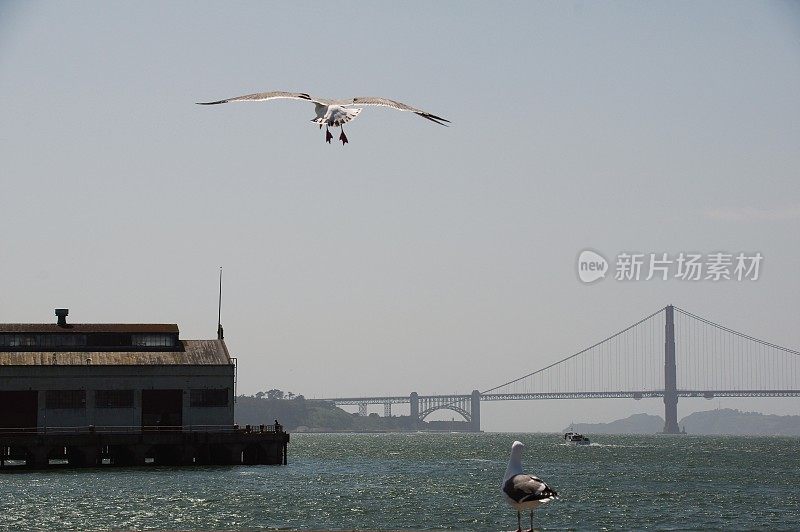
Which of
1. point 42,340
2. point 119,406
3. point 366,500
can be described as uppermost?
point 42,340

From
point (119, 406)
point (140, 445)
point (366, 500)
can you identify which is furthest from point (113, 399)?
point (366, 500)

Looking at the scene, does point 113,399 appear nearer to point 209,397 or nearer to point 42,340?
point 209,397

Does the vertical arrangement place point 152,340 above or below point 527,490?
above

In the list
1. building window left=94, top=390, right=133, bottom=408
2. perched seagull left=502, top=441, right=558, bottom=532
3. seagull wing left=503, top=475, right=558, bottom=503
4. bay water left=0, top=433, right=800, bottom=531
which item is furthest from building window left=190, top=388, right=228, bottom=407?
seagull wing left=503, top=475, right=558, bottom=503

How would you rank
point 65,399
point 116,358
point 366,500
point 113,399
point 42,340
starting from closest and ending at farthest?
point 366,500
point 65,399
point 113,399
point 116,358
point 42,340

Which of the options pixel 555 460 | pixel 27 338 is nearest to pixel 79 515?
pixel 27 338

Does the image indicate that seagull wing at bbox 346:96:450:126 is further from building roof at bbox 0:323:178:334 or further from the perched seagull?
building roof at bbox 0:323:178:334

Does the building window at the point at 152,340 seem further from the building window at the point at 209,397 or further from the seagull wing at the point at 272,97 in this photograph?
the seagull wing at the point at 272,97
